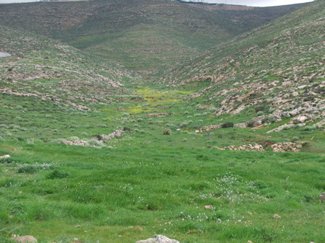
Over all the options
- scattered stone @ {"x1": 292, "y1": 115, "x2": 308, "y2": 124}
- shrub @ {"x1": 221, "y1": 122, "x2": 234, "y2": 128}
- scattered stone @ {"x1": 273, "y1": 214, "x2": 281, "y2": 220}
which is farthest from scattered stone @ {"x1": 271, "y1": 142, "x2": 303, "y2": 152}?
scattered stone @ {"x1": 273, "y1": 214, "x2": 281, "y2": 220}

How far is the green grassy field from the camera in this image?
13.5 meters

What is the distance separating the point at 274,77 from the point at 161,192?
4248cm

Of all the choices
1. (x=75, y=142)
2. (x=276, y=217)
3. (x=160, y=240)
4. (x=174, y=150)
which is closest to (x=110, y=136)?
(x=75, y=142)

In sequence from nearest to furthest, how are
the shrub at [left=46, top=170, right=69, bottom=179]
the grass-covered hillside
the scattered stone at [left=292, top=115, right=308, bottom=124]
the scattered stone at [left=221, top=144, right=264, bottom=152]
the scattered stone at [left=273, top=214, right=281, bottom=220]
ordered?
the scattered stone at [left=273, top=214, right=281, bottom=220] → the shrub at [left=46, top=170, right=69, bottom=179] → the scattered stone at [left=221, top=144, right=264, bottom=152] → the scattered stone at [left=292, top=115, right=308, bottom=124] → the grass-covered hillside

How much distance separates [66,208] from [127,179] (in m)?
3.83

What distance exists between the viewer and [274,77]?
57.1 metres

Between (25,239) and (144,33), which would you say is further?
(144,33)

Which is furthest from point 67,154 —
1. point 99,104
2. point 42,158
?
point 99,104

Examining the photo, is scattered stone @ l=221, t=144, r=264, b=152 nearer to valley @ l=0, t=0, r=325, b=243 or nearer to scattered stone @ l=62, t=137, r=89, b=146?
valley @ l=0, t=0, r=325, b=243

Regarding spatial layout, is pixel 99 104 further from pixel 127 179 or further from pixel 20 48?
pixel 20 48

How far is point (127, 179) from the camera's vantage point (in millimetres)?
18438

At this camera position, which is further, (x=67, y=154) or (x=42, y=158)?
(x=67, y=154)

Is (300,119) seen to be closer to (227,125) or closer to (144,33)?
(227,125)

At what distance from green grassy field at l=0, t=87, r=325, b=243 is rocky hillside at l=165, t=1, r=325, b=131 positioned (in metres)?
5.78
